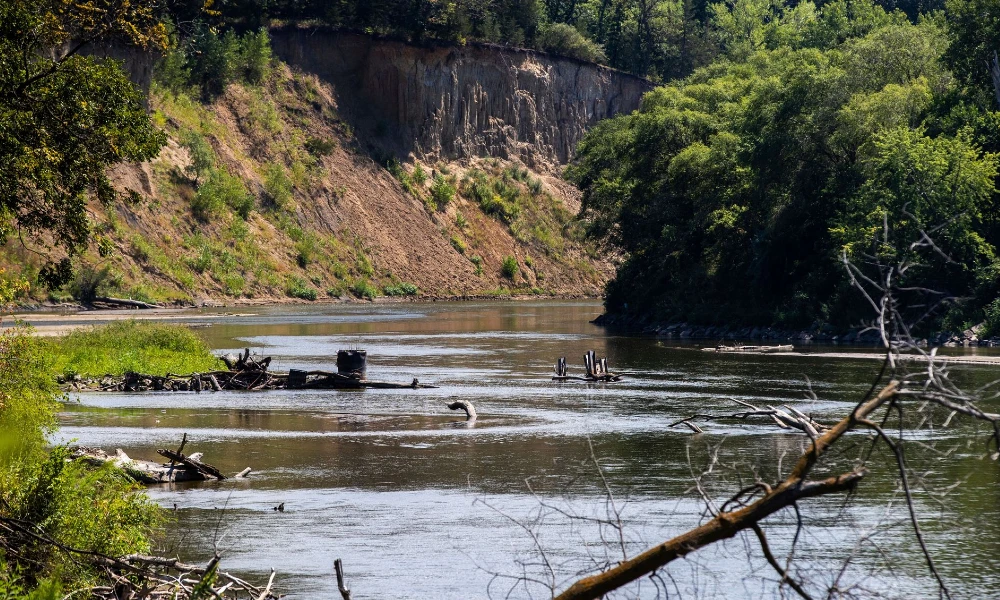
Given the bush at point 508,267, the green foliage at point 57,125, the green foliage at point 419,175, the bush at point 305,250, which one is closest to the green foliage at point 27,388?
the green foliage at point 57,125

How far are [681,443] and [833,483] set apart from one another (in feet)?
66.7

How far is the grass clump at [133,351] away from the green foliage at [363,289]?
60.7 meters

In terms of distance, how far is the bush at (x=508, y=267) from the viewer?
388 ft

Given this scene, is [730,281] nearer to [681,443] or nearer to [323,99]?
[681,443]

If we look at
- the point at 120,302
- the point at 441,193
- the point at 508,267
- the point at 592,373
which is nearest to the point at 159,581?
the point at 592,373

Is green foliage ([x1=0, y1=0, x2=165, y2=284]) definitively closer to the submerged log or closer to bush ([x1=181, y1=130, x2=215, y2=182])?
the submerged log

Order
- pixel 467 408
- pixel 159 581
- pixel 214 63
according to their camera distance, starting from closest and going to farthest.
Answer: pixel 159 581 → pixel 467 408 → pixel 214 63

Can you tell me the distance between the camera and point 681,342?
203 feet

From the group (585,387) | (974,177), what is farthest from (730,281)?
(585,387)

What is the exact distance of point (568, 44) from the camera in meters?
132

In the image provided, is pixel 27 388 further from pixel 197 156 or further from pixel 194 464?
pixel 197 156

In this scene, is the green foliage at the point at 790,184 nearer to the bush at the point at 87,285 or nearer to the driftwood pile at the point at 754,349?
the driftwood pile at the point at 754,349

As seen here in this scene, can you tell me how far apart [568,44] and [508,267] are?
2777cm

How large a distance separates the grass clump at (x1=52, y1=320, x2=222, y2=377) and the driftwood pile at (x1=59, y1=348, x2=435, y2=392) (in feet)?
4.22
